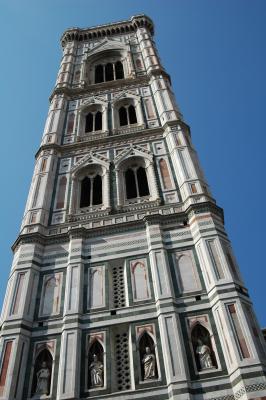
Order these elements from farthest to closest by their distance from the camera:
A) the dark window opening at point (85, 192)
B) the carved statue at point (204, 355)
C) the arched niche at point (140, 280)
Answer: the dark window opening at point (85, 192) → the arched niche at point (140, 280) → the carved statue at point (204, 355)

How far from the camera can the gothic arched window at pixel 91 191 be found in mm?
14137

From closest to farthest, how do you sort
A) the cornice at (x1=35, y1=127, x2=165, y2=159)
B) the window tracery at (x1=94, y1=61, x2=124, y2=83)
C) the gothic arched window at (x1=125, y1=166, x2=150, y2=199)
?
the gothic arched window at (x1=125, y1=166, x2=150, y2=199), the cornice at (x1=35, y1=127, x2=165, y2=159), the window tracery at (x1=94, y1=61, x2=124, y2=83)

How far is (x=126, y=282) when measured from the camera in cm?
1081

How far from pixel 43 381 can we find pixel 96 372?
0.94 meters

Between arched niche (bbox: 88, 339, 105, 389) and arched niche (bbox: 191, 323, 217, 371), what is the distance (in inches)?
65.8

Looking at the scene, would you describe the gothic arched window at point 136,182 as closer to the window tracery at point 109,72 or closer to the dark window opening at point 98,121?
the dark window opening at point 98,121

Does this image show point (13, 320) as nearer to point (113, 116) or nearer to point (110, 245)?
point (110, 245)

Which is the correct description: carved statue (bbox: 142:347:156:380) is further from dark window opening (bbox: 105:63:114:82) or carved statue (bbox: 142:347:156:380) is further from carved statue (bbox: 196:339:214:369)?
dark window opening (bbox: 105:63:114:82)

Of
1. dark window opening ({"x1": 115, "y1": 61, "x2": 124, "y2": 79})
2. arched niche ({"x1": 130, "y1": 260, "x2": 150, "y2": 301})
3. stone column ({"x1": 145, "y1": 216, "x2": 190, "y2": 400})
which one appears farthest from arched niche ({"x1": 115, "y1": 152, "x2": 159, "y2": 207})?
dark window opening ({"x1": 115, "y1": 61, "x2": 124, "y2": 79})

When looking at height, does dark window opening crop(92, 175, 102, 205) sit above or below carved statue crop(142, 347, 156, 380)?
above

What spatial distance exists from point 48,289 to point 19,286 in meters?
0.61

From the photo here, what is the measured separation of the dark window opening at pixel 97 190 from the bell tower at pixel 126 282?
37 millimetres

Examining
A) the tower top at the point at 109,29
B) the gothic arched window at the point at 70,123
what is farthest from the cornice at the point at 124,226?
the tower top at the point at 109,29

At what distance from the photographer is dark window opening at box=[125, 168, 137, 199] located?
14084 mm
